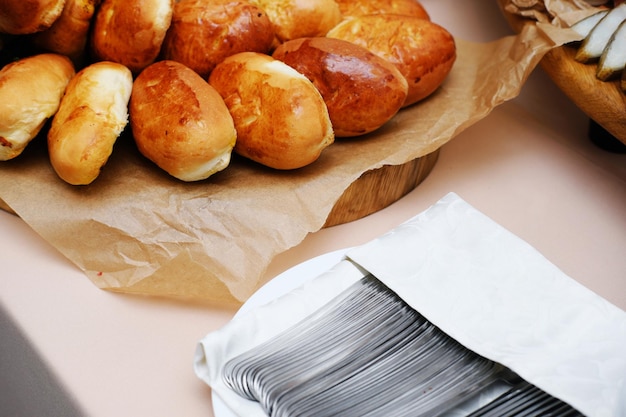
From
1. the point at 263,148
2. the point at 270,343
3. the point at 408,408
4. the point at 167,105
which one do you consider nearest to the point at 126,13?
the point at 167,105

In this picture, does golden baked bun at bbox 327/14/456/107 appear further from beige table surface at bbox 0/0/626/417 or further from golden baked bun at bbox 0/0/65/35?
golden baked bun at bbox 0/0/65/35

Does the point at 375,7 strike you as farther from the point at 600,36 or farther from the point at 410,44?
the point at 600,36

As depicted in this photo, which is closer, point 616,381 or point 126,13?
point 616,381

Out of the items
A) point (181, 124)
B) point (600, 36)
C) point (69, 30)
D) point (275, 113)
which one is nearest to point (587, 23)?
point (600, 36)

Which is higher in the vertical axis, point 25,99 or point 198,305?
point 25,99

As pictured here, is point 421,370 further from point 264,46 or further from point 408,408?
point 264,46

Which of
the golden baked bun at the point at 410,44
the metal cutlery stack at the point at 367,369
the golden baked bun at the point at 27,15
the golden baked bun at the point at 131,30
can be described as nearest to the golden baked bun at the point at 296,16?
the golden baked bun at the point at 410,44

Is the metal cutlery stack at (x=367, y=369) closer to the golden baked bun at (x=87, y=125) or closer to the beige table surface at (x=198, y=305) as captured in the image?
the beige table surface at (x=198, y=305)
